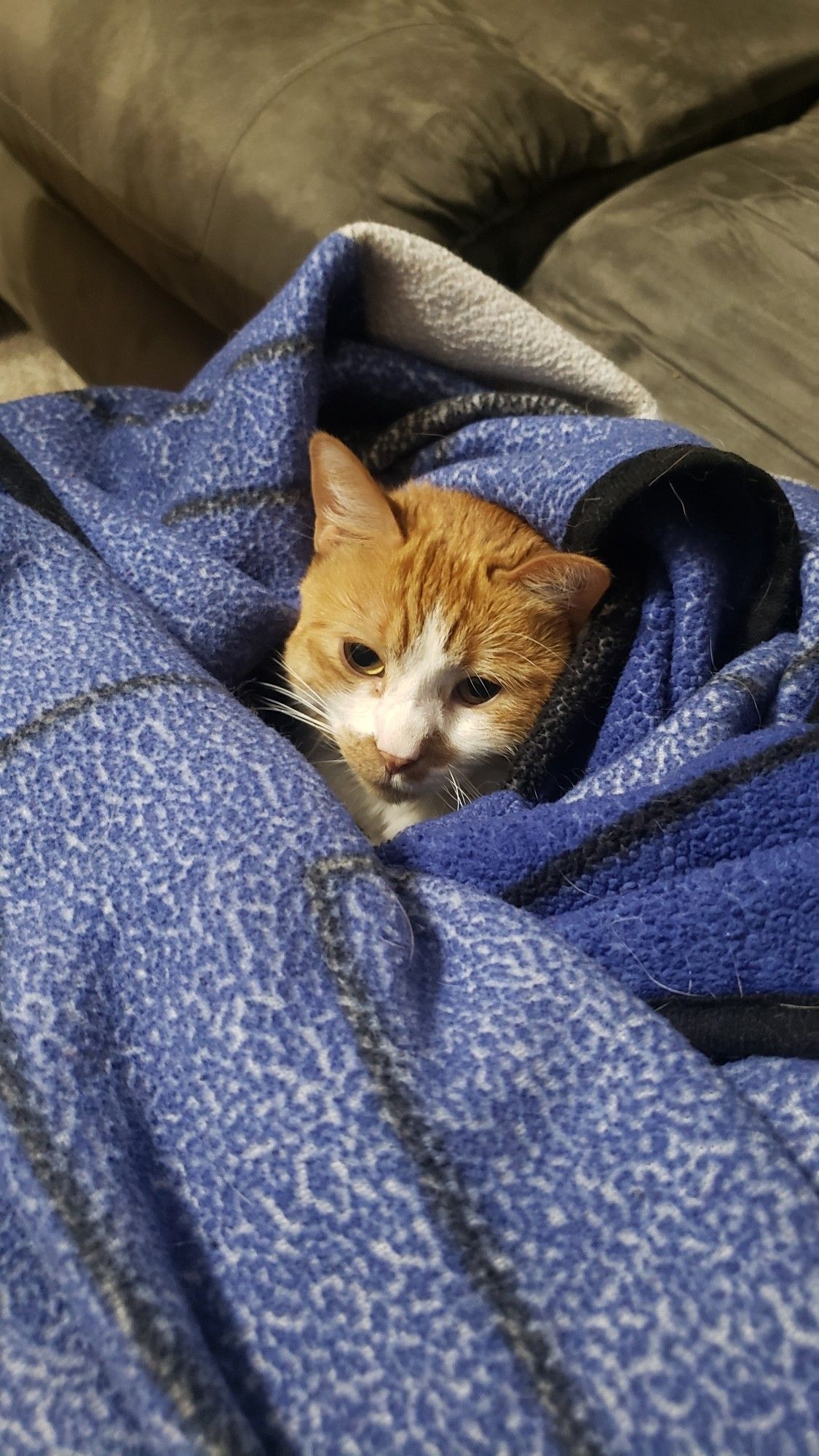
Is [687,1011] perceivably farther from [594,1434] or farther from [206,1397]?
[206,1397]

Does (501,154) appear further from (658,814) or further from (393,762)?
(658,814)

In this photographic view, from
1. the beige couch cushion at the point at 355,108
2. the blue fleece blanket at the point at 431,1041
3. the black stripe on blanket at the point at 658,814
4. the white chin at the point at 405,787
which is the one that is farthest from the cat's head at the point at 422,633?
the beige couch cushion at the point at 355,108

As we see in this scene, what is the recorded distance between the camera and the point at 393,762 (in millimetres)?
899

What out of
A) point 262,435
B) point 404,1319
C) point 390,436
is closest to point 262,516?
point 262,435

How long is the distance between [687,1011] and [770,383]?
106 centimetres

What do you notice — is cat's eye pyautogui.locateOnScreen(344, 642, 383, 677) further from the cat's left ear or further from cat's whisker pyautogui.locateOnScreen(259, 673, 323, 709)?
the cat's left ear

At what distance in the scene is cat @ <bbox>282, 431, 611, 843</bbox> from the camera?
3.01ft

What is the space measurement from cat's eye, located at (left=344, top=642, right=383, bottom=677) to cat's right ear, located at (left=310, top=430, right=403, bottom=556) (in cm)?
12

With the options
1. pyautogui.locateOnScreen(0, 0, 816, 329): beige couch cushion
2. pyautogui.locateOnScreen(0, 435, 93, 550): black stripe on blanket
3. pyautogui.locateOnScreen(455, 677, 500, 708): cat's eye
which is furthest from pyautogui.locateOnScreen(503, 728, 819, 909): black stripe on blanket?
pyautogui.locateOnScreen(0, 0, 816, 329): beige couch cushion

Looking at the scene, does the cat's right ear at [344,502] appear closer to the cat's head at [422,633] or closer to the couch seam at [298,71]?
the cat's head at [422,633]

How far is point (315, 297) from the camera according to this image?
37.1 inches

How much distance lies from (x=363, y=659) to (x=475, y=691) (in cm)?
13

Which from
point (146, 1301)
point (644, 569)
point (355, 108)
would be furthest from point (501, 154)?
point (146, 1301)

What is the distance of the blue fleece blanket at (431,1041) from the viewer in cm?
43
